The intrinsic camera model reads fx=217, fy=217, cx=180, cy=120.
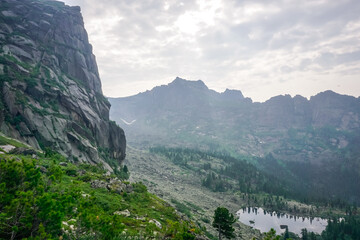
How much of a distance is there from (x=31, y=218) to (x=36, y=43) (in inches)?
4161

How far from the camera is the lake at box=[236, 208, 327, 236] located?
108m

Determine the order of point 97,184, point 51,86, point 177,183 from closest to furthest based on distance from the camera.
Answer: point 97,184 < point 51,86 < point 177,183

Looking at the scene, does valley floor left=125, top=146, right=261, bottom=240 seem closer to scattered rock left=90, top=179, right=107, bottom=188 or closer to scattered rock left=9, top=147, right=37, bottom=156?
scattered rock left=9, top=147, right=37, bottom=156

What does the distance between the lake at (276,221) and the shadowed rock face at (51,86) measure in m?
74.3

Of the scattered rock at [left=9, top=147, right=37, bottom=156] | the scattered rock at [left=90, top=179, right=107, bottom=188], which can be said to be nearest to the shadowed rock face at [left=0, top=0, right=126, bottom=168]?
the scattered rock at [left=9, top=147, right=37, bottom=156]

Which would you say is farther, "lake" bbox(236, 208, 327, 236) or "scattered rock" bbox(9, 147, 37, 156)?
"lake" bbox(236, 208, 327, 236)

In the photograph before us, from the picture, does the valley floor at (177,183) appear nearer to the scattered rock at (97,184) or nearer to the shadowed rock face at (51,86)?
the shadowed rock face at (51,86)

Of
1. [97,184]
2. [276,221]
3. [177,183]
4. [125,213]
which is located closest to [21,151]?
[97,184]

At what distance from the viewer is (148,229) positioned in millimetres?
15539

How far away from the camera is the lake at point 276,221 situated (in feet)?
354

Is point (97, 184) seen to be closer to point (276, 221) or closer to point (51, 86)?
point (51, 86)

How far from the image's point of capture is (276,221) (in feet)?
386

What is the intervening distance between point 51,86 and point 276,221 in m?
125

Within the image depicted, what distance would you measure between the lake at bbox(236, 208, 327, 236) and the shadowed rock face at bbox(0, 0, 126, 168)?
74.3 metres
